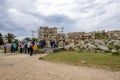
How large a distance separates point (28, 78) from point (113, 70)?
531 centimetres

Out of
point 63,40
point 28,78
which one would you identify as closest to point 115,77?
point 28,78

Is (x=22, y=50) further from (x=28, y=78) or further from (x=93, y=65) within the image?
(x=28, y=78)

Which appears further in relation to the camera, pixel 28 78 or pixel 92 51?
pixel 92 51

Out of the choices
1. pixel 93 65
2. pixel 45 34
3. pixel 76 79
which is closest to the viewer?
pixel 76 79

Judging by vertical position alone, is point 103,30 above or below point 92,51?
above

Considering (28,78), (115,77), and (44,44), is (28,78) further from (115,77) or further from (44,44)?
(44,44)

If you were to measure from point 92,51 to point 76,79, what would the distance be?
38.6 feet

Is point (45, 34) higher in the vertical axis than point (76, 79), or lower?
higher

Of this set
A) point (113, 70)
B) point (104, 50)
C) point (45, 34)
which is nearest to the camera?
point (113, 70)

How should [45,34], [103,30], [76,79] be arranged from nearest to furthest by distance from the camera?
1. [76,79]
2. [103,30]
3. [45,34]

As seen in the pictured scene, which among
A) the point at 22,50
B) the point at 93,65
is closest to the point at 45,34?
the point at 22,50

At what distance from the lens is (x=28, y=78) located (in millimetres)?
9680

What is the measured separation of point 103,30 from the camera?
30.8 metres

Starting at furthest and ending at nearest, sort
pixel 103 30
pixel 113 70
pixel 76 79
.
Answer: pixel 103 30 < pixel 113 70 < pixel 76 79
